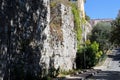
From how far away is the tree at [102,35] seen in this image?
220ft

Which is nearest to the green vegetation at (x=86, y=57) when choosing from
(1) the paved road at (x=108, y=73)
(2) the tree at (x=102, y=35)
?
(1) the paved road at (x=108, y=73)

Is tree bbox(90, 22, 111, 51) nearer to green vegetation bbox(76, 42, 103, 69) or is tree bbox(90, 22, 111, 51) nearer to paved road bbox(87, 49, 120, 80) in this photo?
paved road bbox(87, 49, 120, 80)

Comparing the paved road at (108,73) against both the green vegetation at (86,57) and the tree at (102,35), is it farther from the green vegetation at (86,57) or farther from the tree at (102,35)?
the tree at (102,35)

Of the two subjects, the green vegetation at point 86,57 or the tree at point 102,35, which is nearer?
the green vegetation at point 86,57

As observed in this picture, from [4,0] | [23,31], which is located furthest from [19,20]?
[4,0]

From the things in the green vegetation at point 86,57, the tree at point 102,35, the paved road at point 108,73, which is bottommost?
the paved road at point 108,73

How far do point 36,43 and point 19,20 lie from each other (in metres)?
2.24

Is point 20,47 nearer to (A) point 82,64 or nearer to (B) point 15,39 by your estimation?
(B) point 15,39

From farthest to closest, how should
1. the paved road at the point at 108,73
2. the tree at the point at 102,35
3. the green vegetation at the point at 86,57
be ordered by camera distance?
the tree at the point at 102,35 < the green vegetation at the point at 86,57 < the paved road at the point at 108,73

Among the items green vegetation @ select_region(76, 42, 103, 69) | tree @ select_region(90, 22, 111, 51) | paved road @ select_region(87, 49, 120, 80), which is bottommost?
paved road @ select_region(87, 49, 120, 80)

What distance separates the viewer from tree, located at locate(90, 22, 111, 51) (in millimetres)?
66938

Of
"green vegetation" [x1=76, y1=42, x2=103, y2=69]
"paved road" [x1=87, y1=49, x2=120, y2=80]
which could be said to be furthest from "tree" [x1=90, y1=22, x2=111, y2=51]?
"green vegetation" [x1=76, y1=42, x2=103, y2=69]

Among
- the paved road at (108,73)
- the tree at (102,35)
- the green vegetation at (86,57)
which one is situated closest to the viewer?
the paved road at (108,73)

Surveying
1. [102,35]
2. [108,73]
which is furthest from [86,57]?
[102,35]
